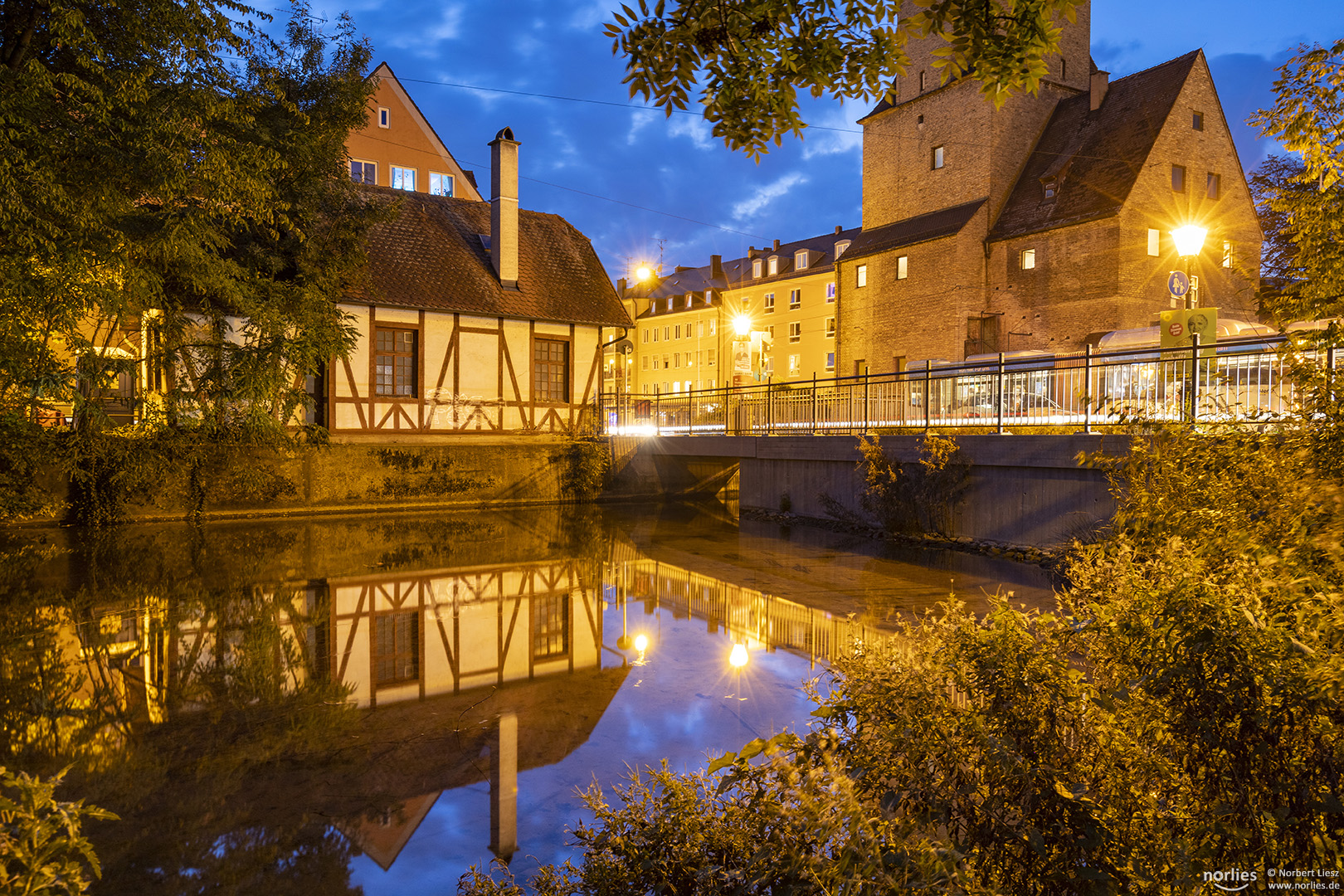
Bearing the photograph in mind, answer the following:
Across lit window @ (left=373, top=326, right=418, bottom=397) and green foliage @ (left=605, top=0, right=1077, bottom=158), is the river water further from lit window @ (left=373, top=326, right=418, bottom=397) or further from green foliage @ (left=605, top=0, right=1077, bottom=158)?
lit window @ (left=373, top=326, right=418, bottom=397)

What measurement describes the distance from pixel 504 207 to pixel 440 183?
10933 mm

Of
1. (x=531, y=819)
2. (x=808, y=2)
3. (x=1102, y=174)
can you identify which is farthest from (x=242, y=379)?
(x=1102, y=174)

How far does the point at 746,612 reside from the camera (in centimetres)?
883

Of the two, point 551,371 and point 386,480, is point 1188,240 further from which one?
point 386,480

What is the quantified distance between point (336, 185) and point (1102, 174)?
925 inches

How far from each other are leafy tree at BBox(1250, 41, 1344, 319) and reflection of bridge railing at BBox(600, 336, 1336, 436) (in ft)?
1.72

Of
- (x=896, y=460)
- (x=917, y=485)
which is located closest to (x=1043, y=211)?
(x=896, y=460)

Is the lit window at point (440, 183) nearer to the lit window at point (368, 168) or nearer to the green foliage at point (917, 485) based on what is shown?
the lit window at point (368, 168)

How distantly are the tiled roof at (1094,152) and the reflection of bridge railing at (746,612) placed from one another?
73.1 feet

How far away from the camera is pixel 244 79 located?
17.2 meters

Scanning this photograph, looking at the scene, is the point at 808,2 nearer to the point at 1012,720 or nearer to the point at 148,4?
the point at 1012,720

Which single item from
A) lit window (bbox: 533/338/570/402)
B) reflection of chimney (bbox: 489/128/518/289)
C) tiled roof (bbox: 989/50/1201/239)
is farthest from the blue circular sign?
reflection of chimney (bbox: 489/128/518/289)

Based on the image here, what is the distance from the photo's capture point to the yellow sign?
1105cm

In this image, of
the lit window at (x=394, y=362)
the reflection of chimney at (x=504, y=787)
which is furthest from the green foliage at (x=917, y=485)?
the lit window at (x=394, y=362)
